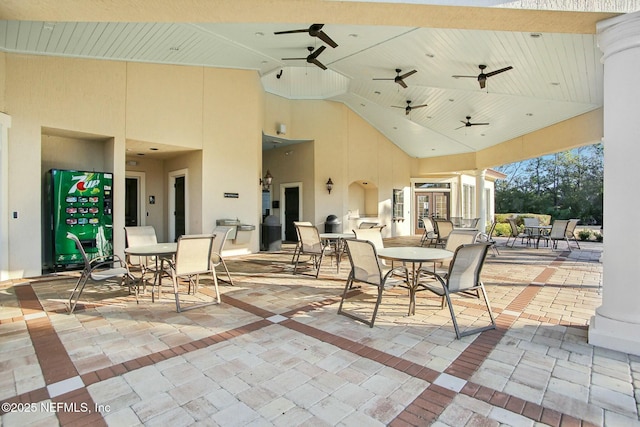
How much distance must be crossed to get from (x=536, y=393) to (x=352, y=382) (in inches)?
43.5

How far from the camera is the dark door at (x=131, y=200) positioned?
327 inches

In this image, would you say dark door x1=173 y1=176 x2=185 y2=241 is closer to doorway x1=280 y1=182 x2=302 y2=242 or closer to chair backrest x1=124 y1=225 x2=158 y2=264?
chair backrest x1=124 y1=225 x2=158 y2=264

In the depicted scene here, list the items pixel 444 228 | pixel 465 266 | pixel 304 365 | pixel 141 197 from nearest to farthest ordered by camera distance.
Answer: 1. pixel 304 365
2. pixel 465 266
3. pixel 444 228
4. pixel 141 197

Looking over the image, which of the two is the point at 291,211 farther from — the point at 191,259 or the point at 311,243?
the point at 191,259

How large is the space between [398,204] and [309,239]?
863 centimetres

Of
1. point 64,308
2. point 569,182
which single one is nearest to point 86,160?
point 64,308

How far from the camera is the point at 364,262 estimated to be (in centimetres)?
332

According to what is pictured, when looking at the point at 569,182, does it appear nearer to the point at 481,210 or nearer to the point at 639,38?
the point at 481,210

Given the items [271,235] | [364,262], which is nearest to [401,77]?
[271,235]

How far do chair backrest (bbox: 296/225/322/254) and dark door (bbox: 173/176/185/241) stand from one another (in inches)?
155

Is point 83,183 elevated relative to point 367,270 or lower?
elevated

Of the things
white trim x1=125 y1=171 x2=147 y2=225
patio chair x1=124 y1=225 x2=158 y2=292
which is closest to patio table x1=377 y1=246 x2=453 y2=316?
patio chair x1=124 y1=225 x2=158 y2=292

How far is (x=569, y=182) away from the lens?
22.1m

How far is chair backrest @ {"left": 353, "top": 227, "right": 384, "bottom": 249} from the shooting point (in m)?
4.77
